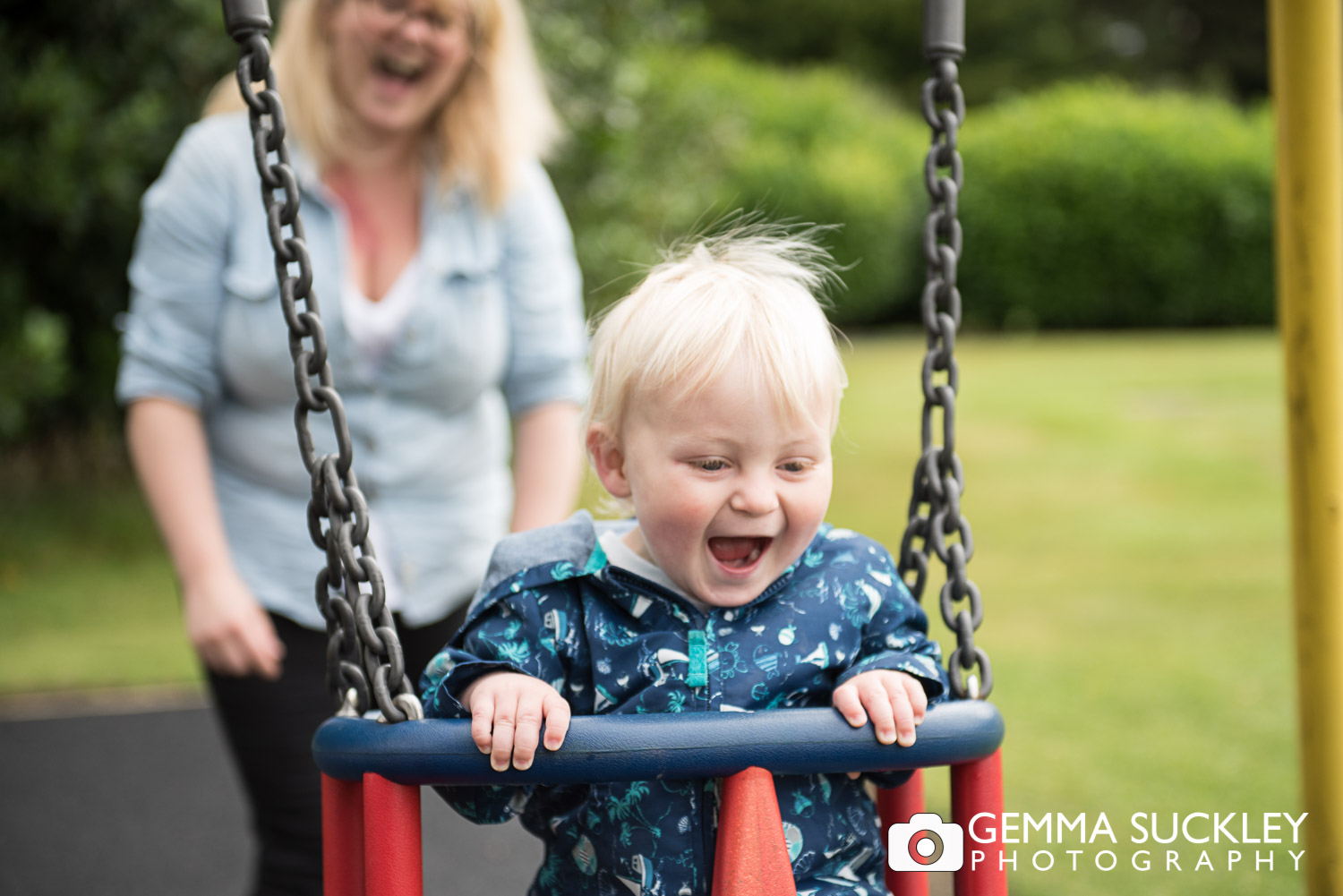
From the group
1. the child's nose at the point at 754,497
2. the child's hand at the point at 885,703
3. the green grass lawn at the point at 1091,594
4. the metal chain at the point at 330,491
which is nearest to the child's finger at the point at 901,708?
the child's hand at the point at 885,703

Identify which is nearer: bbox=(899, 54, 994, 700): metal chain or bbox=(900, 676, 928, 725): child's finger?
bbox=(900, 676, 928, 725): child's finger

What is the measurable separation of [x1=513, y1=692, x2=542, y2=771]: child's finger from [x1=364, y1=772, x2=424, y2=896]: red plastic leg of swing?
13 centimetres

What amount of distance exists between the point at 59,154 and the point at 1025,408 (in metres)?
8.34

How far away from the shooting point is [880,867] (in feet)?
5.38

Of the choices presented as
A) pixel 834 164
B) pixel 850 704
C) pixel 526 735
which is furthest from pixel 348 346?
pixel 834 164

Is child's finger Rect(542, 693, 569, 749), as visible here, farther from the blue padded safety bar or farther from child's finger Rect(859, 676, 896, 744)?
child's finger Rect(859, 676, 896, 744)

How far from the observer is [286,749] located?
2.15 meters

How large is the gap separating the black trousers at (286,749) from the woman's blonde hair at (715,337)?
2.62 ft

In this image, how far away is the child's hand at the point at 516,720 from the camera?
1.41 meters

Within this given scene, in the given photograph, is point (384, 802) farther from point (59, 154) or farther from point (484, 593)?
point (59, 154)

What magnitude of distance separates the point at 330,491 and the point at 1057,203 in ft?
58.8

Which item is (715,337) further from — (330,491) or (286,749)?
(286,749)

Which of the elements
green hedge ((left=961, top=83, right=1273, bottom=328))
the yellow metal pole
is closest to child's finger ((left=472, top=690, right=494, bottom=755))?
the yellow metal pole

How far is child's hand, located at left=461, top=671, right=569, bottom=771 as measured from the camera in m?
1.41
